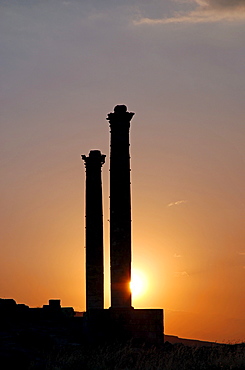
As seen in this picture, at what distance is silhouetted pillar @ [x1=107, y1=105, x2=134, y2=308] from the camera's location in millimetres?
37125

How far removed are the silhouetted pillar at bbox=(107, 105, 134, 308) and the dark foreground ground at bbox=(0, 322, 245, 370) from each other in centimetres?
323

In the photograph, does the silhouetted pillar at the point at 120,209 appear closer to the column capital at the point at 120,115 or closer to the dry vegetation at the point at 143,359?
the column capital at the point at 120,115

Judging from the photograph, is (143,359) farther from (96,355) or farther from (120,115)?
(120,115)

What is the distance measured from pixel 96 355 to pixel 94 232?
54.5 ft

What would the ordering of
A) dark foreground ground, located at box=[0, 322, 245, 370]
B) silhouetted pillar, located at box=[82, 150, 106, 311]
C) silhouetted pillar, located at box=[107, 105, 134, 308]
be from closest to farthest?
dark foreground ground, located at box=[0, 322, 245, 370] < silhouetted pillar, located at box=[107, 105, 134, 308] < silhouetted pillar, located at box=[82, 150, 106, 311]

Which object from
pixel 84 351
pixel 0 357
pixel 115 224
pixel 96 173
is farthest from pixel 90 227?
pixel 0 357

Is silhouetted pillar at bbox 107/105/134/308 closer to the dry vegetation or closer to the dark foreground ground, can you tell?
the dark foreground ground

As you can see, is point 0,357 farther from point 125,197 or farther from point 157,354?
point 125,197

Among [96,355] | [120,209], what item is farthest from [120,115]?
[96,355]

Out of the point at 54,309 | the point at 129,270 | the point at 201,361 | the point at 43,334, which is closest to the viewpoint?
the point at 201,361

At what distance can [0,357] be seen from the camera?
2717cm

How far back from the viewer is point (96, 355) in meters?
29.1

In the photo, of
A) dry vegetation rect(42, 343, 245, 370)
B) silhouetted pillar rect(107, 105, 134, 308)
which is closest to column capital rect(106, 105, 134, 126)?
silhouetted pillar rect(107, 105, 134, 308)

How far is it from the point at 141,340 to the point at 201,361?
6009 millimetres
